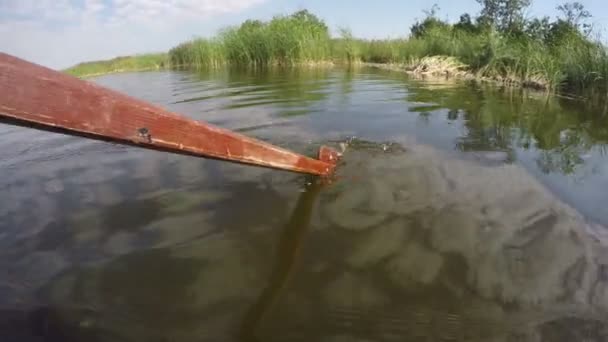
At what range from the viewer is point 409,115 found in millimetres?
5496

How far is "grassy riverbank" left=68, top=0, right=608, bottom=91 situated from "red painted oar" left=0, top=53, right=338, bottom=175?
8.59 meters

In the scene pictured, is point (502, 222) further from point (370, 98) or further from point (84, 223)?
point (370, 98)

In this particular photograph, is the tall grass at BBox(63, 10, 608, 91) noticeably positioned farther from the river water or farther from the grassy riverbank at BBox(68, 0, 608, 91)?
the river water

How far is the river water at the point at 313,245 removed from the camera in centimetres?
159

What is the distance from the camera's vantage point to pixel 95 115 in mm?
1399

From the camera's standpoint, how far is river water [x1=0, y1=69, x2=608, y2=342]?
1591 millimetres

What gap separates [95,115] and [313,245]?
126cm

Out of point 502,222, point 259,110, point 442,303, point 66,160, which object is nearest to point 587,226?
point 502,222

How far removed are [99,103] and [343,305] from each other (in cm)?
128

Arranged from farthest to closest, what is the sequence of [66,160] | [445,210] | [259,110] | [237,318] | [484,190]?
[259,110]
[66,160]
[484,190]
[445,210]
[237,318]

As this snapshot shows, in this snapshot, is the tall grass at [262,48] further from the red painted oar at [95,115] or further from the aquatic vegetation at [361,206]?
the red painted oar at [95,115]

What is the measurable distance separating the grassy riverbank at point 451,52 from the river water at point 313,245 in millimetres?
5783

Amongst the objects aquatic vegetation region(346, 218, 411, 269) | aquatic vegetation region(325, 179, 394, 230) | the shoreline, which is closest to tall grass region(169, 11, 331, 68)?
the shoreline

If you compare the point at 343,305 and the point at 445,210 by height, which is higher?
the point at 445,210
